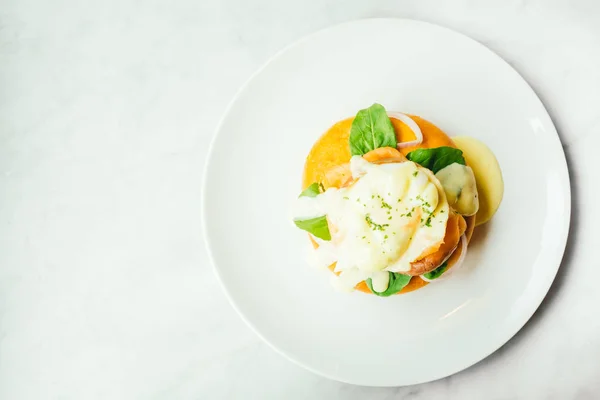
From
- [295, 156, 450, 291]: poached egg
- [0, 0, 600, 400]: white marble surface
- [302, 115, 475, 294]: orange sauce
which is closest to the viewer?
[295, 156, 450, 291]: poached egg

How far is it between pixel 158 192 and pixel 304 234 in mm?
557

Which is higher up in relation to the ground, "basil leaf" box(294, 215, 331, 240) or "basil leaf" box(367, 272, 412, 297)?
"basil leaf" box(294, 215, 331, 240)

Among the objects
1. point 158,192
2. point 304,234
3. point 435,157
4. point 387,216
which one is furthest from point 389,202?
point 158,192

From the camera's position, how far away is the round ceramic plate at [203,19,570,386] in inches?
74.1

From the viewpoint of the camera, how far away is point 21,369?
218 centimetres

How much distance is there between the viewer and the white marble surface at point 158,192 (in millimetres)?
1995

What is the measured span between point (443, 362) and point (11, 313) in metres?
1.52

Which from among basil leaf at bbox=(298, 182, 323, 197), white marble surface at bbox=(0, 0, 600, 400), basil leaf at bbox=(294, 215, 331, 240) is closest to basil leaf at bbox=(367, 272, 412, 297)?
basil leaf at bbox=(294, 215, 331, 240)

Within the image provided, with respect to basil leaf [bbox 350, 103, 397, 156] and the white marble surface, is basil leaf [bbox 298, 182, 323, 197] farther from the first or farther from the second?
the white marble surface

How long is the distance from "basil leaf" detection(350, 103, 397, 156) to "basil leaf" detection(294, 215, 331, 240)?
215 mm

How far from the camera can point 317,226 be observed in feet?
5.54

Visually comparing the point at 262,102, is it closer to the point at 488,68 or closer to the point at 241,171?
the point at 241,171

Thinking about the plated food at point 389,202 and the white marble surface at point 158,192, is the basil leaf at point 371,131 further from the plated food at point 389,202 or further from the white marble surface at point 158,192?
the white marble surface at point 158,192

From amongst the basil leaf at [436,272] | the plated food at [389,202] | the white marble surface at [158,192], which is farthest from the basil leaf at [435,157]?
the white marble surface at [158,192]
